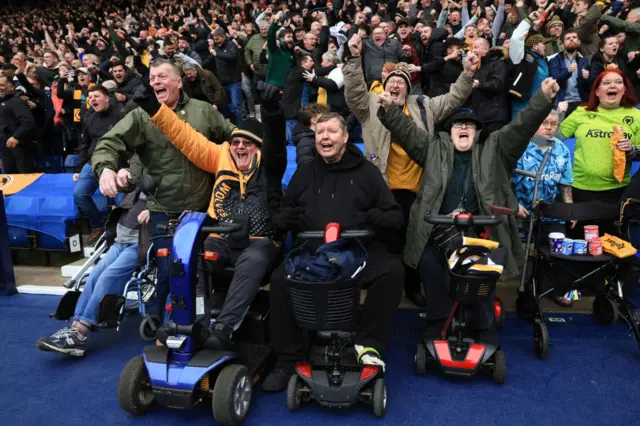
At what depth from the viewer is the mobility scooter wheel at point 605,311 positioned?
3562mm

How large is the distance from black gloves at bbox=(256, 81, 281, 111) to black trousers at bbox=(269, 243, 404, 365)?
94cm

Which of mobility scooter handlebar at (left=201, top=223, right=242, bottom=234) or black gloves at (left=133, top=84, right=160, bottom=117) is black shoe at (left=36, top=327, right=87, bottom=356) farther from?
black gloves at (left=133, top=84, right=160, bottom=117)

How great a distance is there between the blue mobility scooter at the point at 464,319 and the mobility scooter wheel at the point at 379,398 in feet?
1.46

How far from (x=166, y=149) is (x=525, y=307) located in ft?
8.93

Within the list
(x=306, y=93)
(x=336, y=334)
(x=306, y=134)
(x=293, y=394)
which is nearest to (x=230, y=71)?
(x=306, y=93)

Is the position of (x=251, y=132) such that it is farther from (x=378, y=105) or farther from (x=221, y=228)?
(x=378, y=105)

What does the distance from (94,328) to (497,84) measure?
437cm

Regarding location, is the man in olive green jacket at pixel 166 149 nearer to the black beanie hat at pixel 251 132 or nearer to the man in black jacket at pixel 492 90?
the black beanie hat at pixel 251 132

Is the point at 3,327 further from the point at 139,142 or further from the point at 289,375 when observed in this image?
the point at 289,375

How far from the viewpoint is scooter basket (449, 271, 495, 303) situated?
109 inches

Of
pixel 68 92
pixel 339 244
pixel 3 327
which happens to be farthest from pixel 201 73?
pixel 339 244

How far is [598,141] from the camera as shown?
379cm

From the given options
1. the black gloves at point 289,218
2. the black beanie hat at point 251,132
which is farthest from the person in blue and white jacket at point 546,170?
the black beanie hat at point 251,132

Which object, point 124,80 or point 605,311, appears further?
point 124,80
